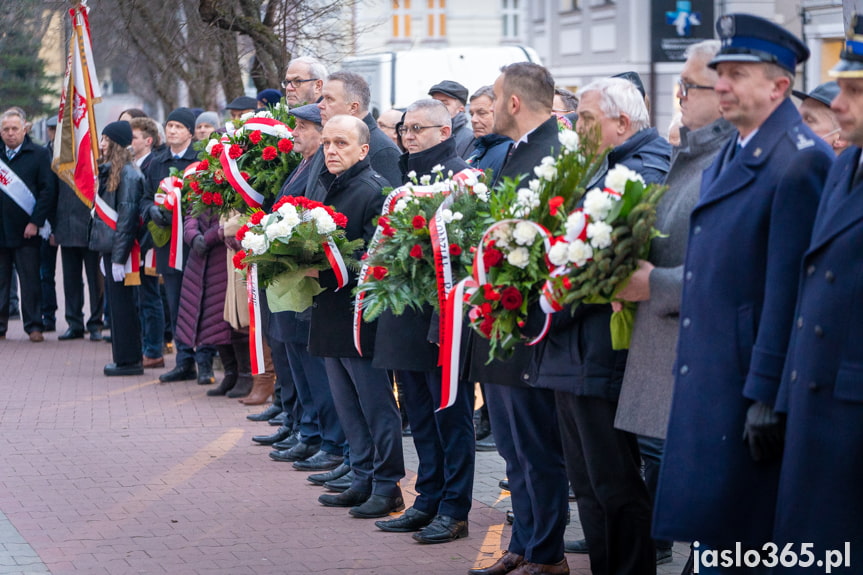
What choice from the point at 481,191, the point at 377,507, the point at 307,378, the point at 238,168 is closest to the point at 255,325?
the point at 307,378

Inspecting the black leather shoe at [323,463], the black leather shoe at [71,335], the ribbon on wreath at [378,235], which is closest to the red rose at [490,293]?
the ribbon on wreath at [378,235]

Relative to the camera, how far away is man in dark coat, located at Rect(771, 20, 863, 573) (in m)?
3.52

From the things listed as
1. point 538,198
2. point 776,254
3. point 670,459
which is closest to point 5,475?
point 538,198

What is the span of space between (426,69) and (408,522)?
40.2 feet

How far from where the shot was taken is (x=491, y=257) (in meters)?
4.88

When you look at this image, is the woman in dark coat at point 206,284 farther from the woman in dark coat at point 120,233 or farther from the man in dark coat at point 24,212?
the man in dark coat at point 24,212

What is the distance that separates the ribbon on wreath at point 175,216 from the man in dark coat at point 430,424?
4.15 m

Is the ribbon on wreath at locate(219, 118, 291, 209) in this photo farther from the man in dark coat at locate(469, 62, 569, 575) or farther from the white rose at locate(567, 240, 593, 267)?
the white rose at locate(567, 240, 593, 267)

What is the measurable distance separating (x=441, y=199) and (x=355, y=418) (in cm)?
181

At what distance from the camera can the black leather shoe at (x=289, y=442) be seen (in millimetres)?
8633

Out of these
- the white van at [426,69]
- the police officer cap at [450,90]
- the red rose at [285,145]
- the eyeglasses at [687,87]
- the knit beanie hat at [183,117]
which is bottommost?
the red rose at [285,145]

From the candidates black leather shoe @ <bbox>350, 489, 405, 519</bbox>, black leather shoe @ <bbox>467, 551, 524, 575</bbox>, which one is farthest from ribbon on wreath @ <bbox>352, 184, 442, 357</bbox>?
black leather shoe @ <bbox>467, 551, 524, 575</bbox>

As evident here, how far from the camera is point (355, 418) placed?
23.1 ft

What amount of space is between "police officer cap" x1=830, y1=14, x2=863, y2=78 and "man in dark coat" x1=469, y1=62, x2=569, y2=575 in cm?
186
